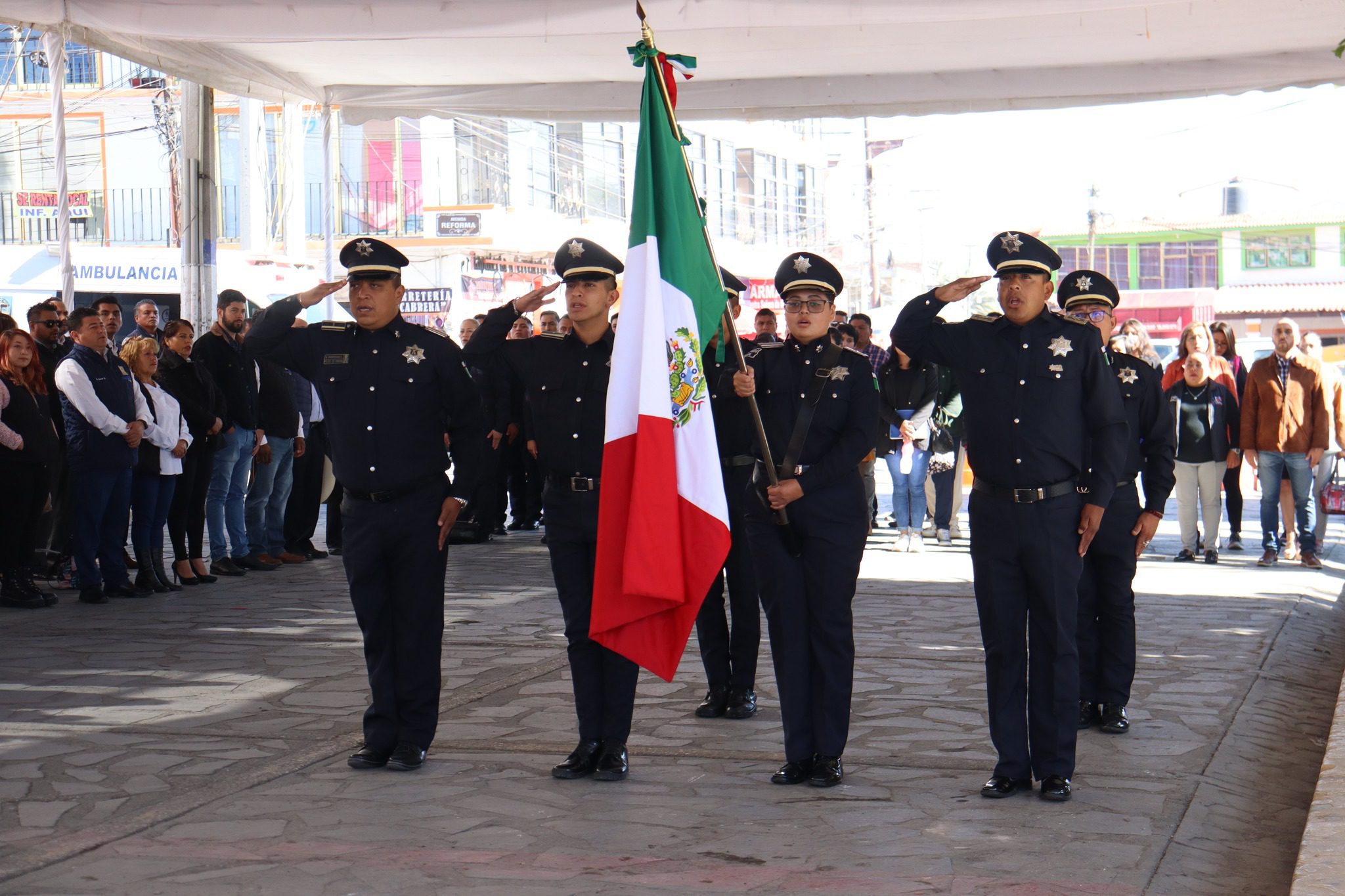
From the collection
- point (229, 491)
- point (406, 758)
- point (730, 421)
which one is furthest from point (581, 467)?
point (229, 491)

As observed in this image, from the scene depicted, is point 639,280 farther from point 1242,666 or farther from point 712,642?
point 1242,666

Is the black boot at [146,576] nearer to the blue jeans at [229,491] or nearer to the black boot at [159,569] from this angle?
the black boot at [159,569]

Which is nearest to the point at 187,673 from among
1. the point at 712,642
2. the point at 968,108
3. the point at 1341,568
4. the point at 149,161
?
the point at 712,642

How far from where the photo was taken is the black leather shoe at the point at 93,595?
1040cm

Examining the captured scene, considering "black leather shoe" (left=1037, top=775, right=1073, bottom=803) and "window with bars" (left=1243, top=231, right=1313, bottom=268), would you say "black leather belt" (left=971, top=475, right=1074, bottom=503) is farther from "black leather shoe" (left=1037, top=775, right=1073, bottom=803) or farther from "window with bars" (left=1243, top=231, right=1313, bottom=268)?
"window with bars" (left=1243, top=231, right=1313, bottom=268)

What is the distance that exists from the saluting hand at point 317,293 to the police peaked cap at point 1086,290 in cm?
338

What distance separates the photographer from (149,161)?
36312mm

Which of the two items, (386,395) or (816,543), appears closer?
(816,543)

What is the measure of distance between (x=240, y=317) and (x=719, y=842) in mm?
7858

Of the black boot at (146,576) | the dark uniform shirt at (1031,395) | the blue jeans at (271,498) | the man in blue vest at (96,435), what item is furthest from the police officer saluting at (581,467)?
the blue jeans at (271,498)

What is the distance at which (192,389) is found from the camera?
36.6ft

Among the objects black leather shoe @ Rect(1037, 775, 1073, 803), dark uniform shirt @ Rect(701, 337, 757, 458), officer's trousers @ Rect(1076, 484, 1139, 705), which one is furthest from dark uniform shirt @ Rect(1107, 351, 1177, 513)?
black leather shoe @ Rect(1037, 775, 1073, 803)

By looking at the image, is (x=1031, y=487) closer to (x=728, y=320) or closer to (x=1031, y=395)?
(x=1031, y=395)

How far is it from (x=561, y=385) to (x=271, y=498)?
712cm
